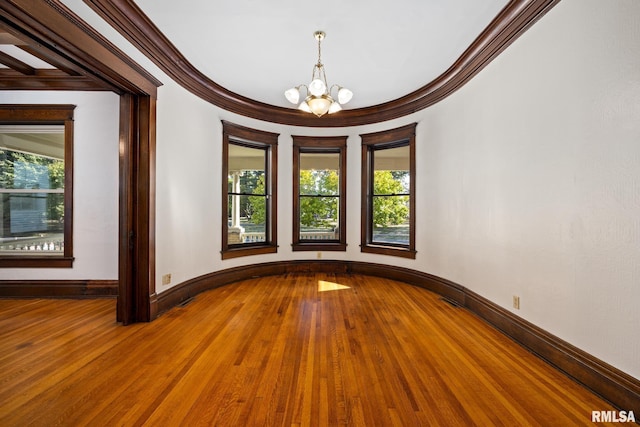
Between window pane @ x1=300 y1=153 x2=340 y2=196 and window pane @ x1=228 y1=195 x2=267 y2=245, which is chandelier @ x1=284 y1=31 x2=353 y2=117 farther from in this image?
window pane @ x1=228 y1=195 x2=267 y2=245

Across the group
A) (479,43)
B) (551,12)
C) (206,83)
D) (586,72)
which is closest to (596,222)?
(586,72)

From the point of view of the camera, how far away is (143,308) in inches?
119

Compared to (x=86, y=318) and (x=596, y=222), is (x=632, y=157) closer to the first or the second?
(x=596, y=222)

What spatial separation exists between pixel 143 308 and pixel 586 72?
13.7 ft

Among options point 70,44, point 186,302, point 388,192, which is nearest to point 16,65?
point 70,44

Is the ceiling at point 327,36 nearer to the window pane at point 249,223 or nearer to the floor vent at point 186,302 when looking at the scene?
the window pane at point 249,223

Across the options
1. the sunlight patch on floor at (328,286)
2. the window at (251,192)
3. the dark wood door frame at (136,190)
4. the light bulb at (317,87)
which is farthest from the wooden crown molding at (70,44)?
the sunlight patch on floor at (328,286)

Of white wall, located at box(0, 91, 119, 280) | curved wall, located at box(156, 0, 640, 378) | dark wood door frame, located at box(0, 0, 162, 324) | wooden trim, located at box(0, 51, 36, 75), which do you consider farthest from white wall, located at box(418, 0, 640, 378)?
wooden trim, located at box(0, 51, 36, 75)

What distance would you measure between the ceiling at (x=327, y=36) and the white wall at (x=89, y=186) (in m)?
1.50

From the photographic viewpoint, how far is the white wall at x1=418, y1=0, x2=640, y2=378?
5.64 ft

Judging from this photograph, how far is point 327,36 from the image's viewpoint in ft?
9.76

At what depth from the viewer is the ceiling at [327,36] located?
8.46ft

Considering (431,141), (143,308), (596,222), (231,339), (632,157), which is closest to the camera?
(632,157)

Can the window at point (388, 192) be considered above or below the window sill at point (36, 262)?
above
